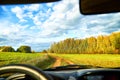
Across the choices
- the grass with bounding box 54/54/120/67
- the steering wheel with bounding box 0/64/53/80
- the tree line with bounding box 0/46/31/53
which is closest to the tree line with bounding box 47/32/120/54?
the grass with bounding box 54/54/120/67

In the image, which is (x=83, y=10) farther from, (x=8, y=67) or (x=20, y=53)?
(x=8, y=67)

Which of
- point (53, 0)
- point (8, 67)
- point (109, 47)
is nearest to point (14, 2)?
point (53, 0)

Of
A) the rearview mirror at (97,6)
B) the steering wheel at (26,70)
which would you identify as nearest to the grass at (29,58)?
the rearview mirror at (97,6)

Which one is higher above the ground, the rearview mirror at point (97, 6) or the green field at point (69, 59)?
the rearview mirror at point (97, 6)

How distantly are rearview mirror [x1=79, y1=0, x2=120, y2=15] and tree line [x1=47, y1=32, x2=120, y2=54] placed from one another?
409mm

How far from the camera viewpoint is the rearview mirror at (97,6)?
4.41 metres

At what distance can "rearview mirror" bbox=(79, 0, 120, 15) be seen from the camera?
441cm

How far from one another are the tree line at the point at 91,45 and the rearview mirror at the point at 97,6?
0.41m

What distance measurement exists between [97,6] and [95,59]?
886 mm

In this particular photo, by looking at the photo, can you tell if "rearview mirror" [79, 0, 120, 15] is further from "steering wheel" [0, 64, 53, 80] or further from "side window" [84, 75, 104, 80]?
"steering wheel" [0, 64, 53, 80]

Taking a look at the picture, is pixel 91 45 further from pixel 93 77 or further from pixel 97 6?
pixel 93 77

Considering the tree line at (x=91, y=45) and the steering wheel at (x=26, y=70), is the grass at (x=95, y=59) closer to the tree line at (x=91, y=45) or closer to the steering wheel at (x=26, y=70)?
the tree line at (x=91, y=45)

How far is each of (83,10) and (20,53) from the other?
972mm

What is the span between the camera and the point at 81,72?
12.2 ft
